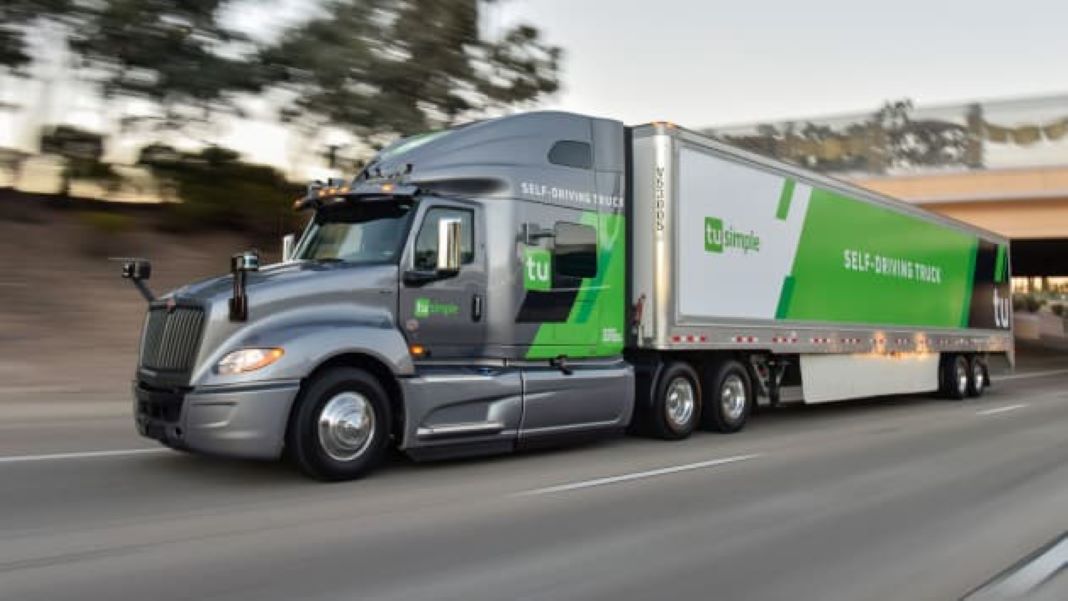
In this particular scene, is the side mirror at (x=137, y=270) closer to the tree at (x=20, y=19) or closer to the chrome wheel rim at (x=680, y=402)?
the chrome wheel rim at (x=680, y=402)

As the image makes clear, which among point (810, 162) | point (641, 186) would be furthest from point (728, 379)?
point (810, 162)

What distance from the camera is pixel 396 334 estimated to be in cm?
786

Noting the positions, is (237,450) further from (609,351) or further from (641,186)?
(641,186)

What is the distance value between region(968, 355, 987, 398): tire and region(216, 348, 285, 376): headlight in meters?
16.4

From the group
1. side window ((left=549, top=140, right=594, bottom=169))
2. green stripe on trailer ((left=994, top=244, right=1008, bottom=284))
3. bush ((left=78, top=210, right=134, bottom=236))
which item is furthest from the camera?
green stripe on trailer ((left=994, top=244, right=1008, bottom=284))

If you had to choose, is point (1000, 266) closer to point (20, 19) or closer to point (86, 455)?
point (86, 455)

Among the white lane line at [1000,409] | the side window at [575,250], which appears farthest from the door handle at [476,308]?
the white lane line at [1000,409]

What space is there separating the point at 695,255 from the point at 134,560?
7.46m

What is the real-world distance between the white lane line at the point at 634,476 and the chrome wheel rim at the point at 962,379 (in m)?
10.6

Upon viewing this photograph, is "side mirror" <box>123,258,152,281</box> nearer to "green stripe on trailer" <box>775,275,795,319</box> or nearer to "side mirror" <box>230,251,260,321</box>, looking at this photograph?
"side mirror" <box>230,251,260,321</box>

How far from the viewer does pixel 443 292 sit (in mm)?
8336

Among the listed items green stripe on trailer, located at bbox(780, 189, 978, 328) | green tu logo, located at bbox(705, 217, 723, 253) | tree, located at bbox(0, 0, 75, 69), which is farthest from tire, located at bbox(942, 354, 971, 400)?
tree, located at bbox(0, 0, 75, 69)

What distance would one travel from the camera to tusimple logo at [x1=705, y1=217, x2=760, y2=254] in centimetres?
1118

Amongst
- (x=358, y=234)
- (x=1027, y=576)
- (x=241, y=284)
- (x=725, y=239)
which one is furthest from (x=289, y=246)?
(x=1027, y=576)
